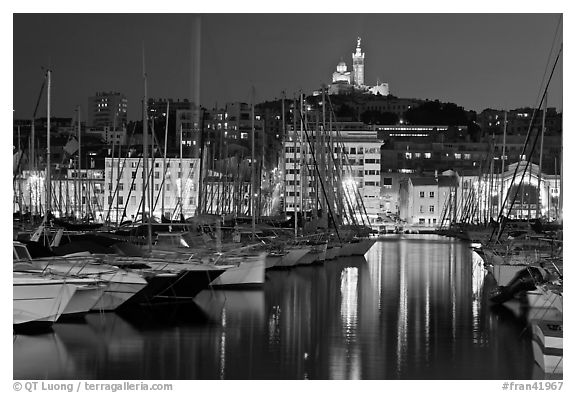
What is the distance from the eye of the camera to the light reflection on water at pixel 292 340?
14953 millimetres

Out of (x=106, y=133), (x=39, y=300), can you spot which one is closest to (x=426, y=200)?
(x=106, y=133)

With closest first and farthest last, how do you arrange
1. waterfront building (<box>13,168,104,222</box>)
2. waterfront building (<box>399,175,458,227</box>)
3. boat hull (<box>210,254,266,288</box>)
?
boat hull (<box>210,254,266,288</box>) < waterfront building (<box>13,168,104,222</box>) < waterfront building (<box>399,175,458,227</box>)

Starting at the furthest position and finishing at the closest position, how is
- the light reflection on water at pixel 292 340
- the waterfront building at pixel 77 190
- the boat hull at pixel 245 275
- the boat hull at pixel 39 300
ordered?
the waterfront building at pixel 77 190, the boat hull at pixel 245 275, the boat hull at pixel 39 300, the light reflection on water at pixel 292 340

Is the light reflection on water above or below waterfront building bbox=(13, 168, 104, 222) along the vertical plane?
below

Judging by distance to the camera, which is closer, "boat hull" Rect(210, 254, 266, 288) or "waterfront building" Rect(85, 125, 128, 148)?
"boat hull" Rect(210, 254, 266, 288)

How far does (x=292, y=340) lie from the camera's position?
18.4m

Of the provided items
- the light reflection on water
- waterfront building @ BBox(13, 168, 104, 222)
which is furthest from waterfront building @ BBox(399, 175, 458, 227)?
the light reflection on water

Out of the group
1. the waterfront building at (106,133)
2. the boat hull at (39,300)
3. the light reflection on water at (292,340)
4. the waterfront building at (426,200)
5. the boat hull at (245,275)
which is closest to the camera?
the light reflection on water at (292,340)

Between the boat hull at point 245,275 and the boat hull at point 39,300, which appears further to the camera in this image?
the boat hull at point 245,275

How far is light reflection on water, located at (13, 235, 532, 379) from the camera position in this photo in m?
15.0

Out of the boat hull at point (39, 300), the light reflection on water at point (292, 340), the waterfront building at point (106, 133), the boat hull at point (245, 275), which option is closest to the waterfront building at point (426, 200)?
the waterfront building at point (106, 133)

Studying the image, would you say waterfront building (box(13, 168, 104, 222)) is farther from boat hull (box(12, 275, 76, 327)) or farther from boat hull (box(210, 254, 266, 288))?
boat hull (box(12, 275, 76, 327))

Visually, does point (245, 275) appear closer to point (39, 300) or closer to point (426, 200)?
point (39, 300)

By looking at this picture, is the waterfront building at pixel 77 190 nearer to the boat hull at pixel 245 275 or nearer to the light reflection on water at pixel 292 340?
the boat hull at pixel 245 275
